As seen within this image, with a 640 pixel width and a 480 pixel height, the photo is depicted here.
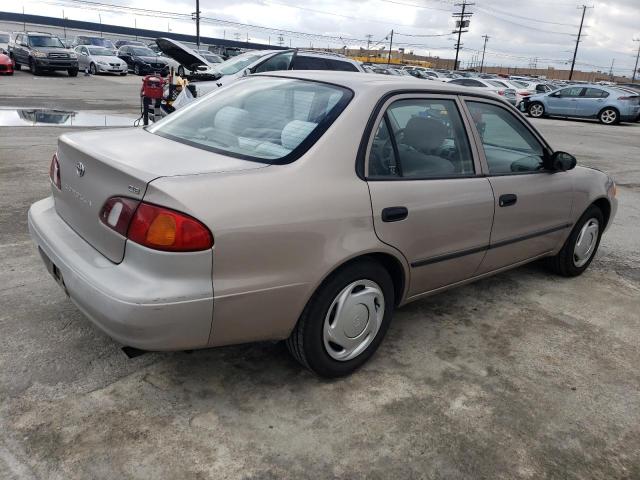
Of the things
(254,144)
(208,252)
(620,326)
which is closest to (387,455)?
(208,252)

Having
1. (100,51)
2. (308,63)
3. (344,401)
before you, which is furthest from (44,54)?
(344,401)

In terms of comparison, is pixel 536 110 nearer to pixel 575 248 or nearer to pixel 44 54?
pixel 575 248

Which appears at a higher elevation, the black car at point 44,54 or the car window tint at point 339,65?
the car window tint at point 339,65

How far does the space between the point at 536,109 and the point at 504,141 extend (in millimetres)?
22041

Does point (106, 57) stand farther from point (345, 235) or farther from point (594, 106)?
point (345, 235)

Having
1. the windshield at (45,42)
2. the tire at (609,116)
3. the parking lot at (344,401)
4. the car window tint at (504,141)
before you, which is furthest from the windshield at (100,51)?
the car window tint at (504,141)

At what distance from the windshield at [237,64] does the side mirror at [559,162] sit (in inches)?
321

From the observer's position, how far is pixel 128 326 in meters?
2.20

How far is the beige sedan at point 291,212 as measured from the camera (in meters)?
2.22

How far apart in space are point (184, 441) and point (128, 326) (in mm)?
571

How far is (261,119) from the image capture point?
2.96 metres

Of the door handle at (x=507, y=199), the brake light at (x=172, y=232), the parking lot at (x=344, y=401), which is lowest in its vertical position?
the parking lot at (x=344, y=401)

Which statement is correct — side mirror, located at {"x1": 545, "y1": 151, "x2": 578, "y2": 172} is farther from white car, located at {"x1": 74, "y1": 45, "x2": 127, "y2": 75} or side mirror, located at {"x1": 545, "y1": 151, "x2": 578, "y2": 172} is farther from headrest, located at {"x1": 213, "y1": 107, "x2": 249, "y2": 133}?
white car, located at {"x1": 74, "y1": 45, "x2": 127, "y2": 75}

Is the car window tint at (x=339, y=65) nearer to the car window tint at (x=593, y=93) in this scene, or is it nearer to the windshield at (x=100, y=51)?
the car window tint at (x=593, y=93)
